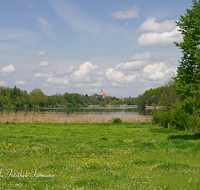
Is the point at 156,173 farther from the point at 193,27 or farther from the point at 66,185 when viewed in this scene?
the point at 193,27

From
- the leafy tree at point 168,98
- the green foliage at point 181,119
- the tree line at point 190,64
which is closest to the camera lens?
the tree line at point 190,64

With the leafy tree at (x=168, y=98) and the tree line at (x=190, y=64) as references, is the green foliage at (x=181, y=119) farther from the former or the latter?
the leafy tree at (x=168, y=98)

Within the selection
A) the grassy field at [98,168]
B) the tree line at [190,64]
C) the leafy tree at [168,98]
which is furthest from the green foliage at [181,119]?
the leafy tree at [168,98]

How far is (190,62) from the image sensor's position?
23.5m

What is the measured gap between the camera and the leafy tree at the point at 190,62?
22.1m

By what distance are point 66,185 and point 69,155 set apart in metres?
6.13

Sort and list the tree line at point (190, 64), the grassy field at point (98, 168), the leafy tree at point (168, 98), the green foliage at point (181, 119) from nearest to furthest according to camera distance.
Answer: the grassy field at point (98, 168), the tree line at point (190, 64), the green foliage at point (181, 119), the leafy tree at point (168, 98)

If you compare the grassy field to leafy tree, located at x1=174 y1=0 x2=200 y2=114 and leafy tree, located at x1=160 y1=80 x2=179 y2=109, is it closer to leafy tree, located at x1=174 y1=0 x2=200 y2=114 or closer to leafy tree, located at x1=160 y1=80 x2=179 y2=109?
leafy tree, located at x1=174 y1=0 x2=200 y2=114

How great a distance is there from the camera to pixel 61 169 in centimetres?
1158

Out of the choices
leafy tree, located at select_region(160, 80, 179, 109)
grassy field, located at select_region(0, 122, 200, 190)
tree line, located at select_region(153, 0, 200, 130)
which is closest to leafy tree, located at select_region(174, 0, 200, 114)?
tree line, located at select_region(153, 0, 200, 130)

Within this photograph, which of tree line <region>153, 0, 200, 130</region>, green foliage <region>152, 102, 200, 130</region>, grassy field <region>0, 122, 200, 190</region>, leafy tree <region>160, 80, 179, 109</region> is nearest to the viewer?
grassy field <region>0, 122, 200, 190</region>

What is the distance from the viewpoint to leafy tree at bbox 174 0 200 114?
22.1 m

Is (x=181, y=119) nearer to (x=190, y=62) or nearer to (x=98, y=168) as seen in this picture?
(x=190, y=62)

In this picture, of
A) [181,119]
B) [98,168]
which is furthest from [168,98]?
[98,168]
